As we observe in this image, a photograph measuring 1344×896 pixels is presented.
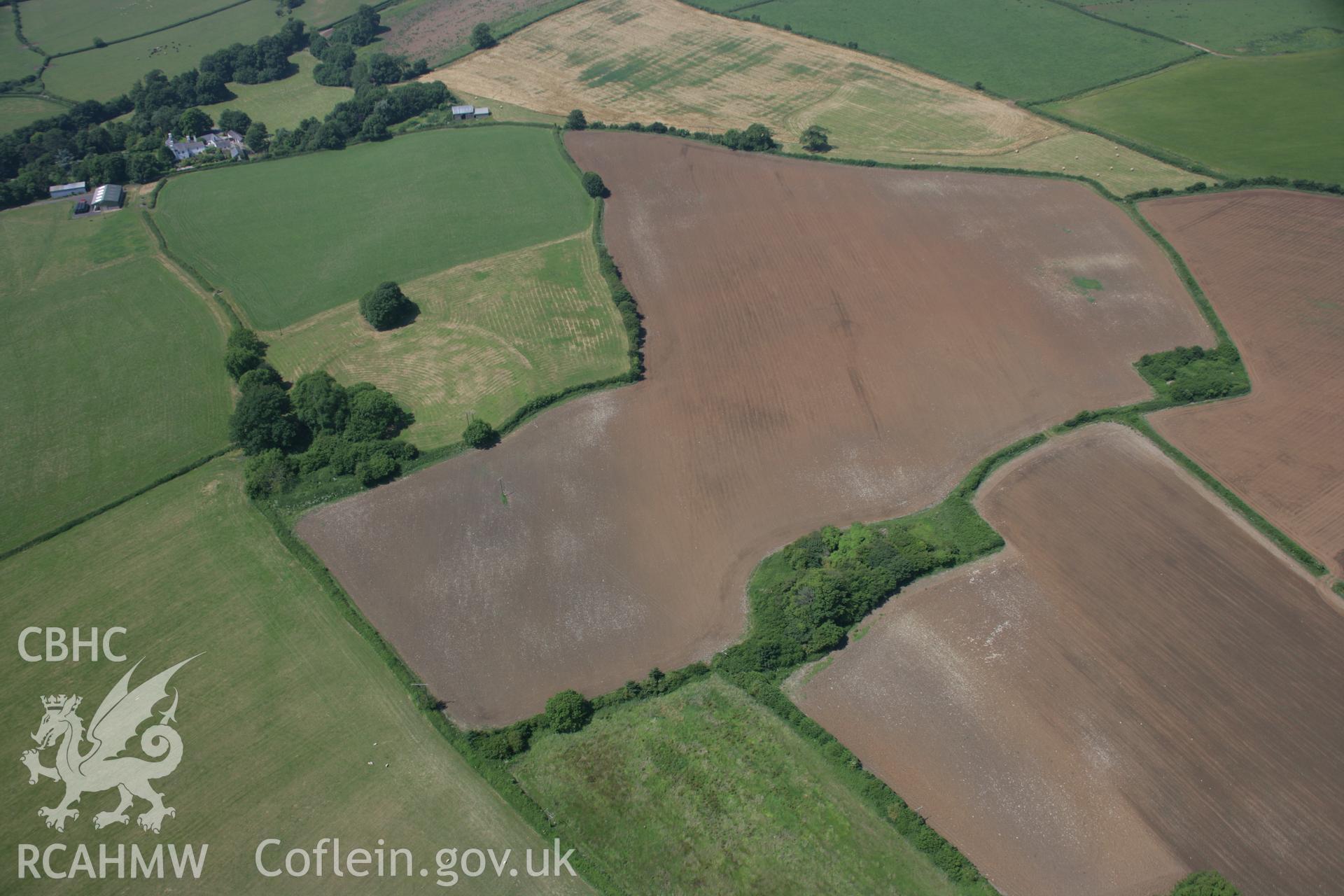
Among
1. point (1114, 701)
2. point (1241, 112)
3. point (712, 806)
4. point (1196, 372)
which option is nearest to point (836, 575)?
point (712, 806)

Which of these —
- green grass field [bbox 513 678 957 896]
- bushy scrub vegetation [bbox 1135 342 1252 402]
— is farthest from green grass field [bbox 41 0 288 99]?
bushy scrub vegetation [bbox 1135 342 1252 402]

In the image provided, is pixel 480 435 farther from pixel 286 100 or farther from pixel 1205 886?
pixel 286 100

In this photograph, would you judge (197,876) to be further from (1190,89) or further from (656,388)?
(1190,89)

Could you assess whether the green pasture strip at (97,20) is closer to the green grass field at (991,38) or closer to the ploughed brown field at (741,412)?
the green grass field at (991,38)

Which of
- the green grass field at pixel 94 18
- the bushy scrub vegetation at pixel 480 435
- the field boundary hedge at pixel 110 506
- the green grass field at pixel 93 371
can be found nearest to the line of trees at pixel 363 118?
Result: the green grass field at pixel 93 371

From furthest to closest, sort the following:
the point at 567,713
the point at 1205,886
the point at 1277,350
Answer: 1. the point at 1277,350
2. the point at 567,713
3. the point at 1205,886

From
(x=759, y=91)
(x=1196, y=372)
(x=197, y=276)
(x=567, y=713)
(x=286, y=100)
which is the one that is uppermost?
(x=759, y=91)

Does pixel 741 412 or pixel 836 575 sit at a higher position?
pixel 741 412
